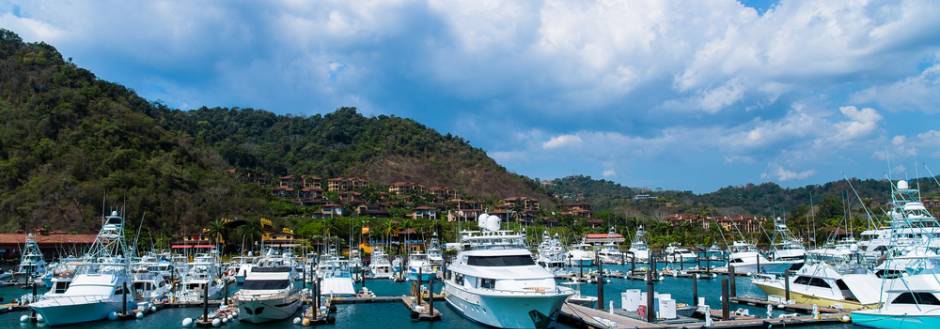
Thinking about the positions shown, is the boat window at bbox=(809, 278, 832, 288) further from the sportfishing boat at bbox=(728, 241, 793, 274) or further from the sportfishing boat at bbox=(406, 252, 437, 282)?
the sportfishing boat at bbox=(406, 252, 437, 282)

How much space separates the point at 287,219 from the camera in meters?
128

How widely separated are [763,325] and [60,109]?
427ft

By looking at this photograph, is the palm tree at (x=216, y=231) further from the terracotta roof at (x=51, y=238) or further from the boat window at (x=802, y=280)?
the boat window at (x=802, y=280)

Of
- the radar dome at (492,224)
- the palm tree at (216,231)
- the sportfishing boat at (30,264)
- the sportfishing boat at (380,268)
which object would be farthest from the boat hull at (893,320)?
the palm tree at (216,231)

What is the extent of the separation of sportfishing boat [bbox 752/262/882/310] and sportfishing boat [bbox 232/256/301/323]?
37535 mm

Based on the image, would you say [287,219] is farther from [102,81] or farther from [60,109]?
[102,81]

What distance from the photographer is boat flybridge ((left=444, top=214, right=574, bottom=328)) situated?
36562mm

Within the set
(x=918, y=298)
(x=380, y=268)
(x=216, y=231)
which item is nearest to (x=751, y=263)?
(x=380, y=268)

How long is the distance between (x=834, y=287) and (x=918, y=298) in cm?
1023

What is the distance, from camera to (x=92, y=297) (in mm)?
44156

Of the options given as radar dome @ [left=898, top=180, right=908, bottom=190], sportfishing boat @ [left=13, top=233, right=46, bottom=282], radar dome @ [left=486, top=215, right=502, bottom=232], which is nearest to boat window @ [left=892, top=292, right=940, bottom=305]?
radar dome @ [left=898, top=180, right=908, bottom=190]

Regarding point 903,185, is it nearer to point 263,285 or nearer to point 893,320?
point 893,320

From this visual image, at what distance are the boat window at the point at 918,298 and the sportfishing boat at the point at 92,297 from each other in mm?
49672

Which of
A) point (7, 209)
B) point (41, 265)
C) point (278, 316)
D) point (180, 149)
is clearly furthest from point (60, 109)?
point (278, 316)
